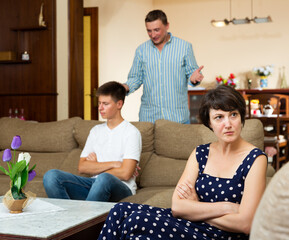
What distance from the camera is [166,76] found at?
3348 mm

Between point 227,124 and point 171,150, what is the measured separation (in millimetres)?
1372

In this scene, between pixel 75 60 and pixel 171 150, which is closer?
pixel 171 150

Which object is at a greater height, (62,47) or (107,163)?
(62,47)

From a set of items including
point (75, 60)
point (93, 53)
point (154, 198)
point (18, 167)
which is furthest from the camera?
point (93, 53)

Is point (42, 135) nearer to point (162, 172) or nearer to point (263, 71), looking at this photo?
point (162, 172)

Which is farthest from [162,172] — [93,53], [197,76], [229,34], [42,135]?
[229,34]

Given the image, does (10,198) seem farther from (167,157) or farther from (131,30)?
(131,30)

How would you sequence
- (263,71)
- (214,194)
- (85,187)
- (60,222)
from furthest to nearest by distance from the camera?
(263,71) < (85,187) < (60,222) < (214,194)

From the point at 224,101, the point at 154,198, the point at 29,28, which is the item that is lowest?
the point at 154,198

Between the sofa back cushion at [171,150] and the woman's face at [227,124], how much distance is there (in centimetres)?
118

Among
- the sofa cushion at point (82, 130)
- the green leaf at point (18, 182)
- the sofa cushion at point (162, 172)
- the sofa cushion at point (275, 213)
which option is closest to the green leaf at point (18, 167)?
the green leaf at point (18, 182)

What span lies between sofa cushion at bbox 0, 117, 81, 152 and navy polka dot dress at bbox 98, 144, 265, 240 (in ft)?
5.90

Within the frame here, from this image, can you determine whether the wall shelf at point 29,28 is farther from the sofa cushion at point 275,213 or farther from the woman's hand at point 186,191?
the sofa cushion at point 275,213

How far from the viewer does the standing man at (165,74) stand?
131 inches
